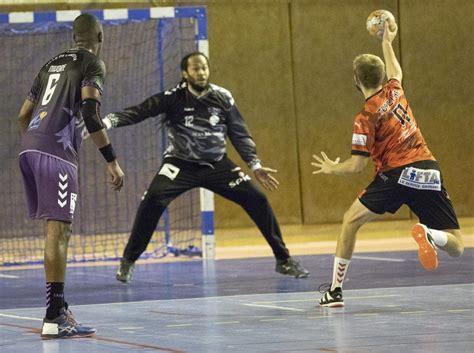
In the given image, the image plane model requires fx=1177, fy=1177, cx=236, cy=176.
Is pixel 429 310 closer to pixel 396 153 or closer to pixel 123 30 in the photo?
pixel 396 153

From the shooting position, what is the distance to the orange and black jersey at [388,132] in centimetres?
827

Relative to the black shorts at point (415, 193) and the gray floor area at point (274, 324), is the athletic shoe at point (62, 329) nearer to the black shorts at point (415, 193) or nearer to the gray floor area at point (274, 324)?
the gray floor area at point (274, 324)

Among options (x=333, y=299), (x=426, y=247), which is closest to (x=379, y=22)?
(x=426, y=247)

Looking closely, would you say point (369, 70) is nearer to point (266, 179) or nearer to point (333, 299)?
point (333, 299)

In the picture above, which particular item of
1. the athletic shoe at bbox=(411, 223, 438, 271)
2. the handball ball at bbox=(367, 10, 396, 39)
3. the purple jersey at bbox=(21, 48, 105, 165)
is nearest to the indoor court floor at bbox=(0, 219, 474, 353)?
the athletic shoe at bbox=(411, 223, 438, 271)

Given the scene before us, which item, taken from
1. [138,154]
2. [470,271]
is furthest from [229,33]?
[470,271]

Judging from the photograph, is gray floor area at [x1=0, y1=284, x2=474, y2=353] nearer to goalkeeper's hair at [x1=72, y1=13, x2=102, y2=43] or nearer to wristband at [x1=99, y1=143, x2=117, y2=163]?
wristband at [x1=99, y1=143, x2=117, y2=163]

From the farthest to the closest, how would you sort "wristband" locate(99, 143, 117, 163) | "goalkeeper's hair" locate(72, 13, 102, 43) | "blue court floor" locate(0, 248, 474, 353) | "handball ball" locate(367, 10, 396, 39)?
"handball ball" locate(367, 10, 396, 39) → "goalkeeper's hair" locate(72, 13, 102, 43) → "wristband" locate(99, 143, 117, 163) → "blue court floor" locate(0, 248, 474, 353)

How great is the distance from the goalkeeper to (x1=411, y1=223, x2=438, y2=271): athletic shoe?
2934 millimetres

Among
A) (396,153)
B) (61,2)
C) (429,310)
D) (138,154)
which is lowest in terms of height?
(429,310)

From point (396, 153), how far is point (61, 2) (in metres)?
9.03

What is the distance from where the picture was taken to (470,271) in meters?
10.6

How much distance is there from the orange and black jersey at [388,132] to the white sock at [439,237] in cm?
53

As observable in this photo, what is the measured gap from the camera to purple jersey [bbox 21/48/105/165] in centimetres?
722
